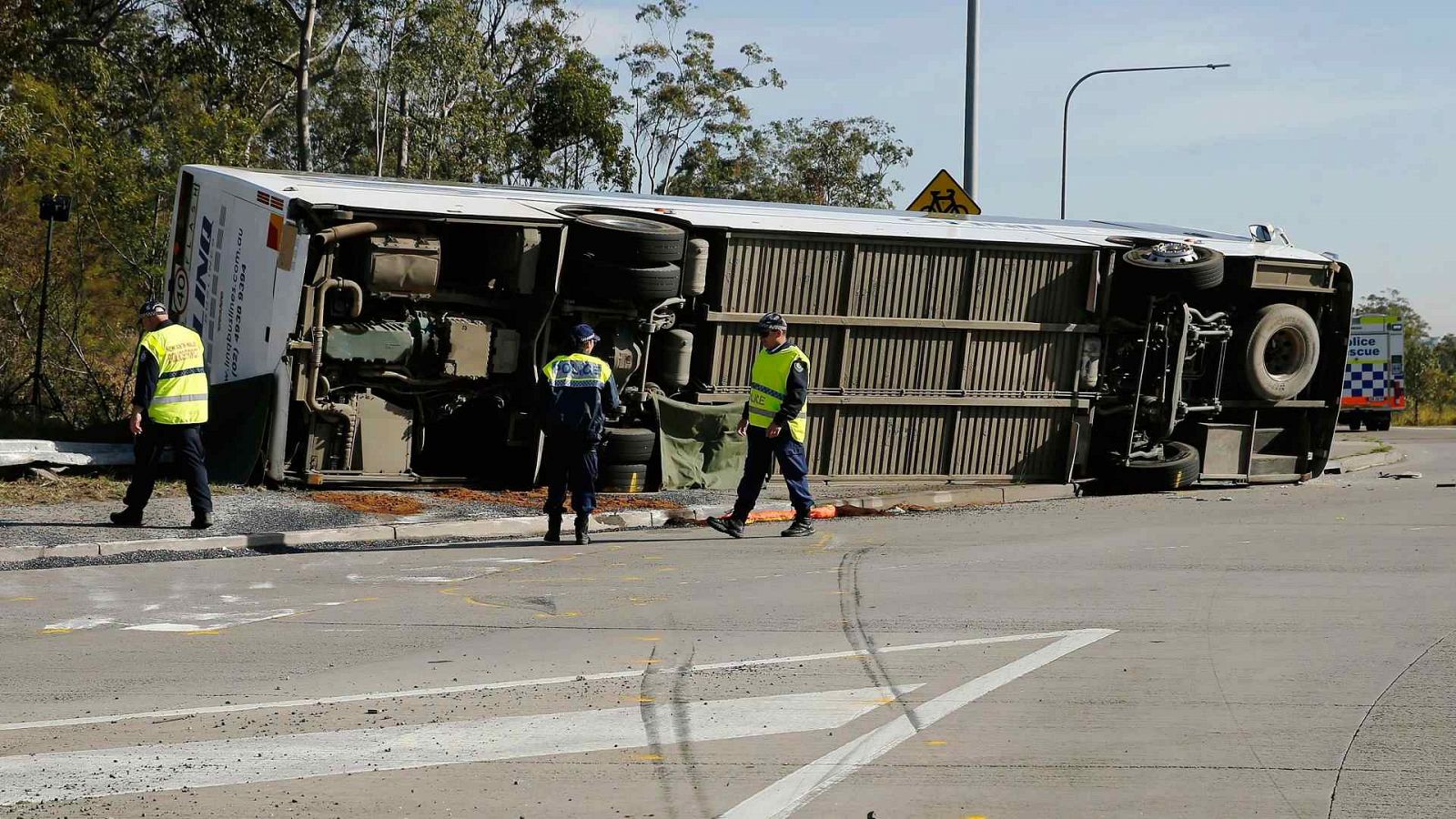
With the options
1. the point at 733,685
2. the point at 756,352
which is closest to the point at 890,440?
the point at 756,352

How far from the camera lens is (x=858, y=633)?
784 centimetres

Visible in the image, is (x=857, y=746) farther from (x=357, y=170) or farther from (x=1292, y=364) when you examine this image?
(x=357, y=170)

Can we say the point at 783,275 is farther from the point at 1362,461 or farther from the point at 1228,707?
the point at 1362,461

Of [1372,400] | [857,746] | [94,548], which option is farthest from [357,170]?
[857,746]

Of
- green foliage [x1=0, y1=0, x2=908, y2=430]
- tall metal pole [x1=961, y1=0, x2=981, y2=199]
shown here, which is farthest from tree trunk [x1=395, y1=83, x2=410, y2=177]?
tall metal pole [x1=961, y1=0, x2=981, y2=199]

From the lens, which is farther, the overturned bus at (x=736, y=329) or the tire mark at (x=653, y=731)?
the overturned bus at (x=736, y=329)

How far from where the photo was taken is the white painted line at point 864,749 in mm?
4953

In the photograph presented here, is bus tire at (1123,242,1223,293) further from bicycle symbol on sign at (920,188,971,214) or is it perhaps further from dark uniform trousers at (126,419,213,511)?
dark uniform trousers at (126,419,213,511)

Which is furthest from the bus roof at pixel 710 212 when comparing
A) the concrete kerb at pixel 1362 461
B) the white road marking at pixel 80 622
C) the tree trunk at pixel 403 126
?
the tree trunk at pixel 403 126

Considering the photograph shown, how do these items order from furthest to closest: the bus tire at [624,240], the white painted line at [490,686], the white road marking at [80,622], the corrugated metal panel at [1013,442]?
1. the corrugated metal panel at [1013,442]
2. the bus tire at [624,240]
3. the white road marking at [80,622]
4. the white painted line at [490,686]

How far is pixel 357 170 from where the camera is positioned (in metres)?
43.1

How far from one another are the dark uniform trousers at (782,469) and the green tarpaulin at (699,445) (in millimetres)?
2344

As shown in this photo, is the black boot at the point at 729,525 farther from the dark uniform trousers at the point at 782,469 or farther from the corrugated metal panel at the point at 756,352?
the corrugated metal panel at the point at 756,352

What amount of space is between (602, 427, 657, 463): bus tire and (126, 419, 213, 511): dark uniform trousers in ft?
13.0
